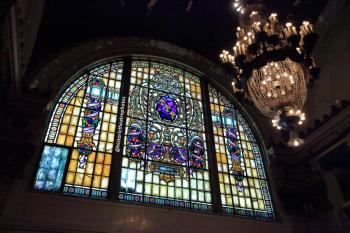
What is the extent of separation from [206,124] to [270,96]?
3586 millimetres

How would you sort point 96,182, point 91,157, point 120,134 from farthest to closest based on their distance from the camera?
point 120,134 < point 91,157 < point 96,182

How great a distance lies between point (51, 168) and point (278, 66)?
186 inches

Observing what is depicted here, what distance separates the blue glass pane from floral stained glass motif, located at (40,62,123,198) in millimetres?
136

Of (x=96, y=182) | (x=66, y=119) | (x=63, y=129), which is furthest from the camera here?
(x=66, y=119)

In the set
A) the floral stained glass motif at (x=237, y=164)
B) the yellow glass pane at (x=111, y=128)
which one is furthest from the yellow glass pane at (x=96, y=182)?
the floral stained glass motif at (x=237, y=164)

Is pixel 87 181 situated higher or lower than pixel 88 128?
lower

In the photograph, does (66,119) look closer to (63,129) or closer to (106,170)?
(63,129)

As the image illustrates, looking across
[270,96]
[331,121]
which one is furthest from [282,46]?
[331,121]

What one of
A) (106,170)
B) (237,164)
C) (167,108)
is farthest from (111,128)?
(237,164)

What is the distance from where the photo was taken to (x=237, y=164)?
845 centimetres

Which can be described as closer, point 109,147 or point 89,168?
point 89,168

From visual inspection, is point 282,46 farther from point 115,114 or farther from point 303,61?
point 115,114

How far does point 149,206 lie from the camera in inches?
269

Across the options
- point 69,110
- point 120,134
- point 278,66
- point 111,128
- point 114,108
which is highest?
point 114,108
